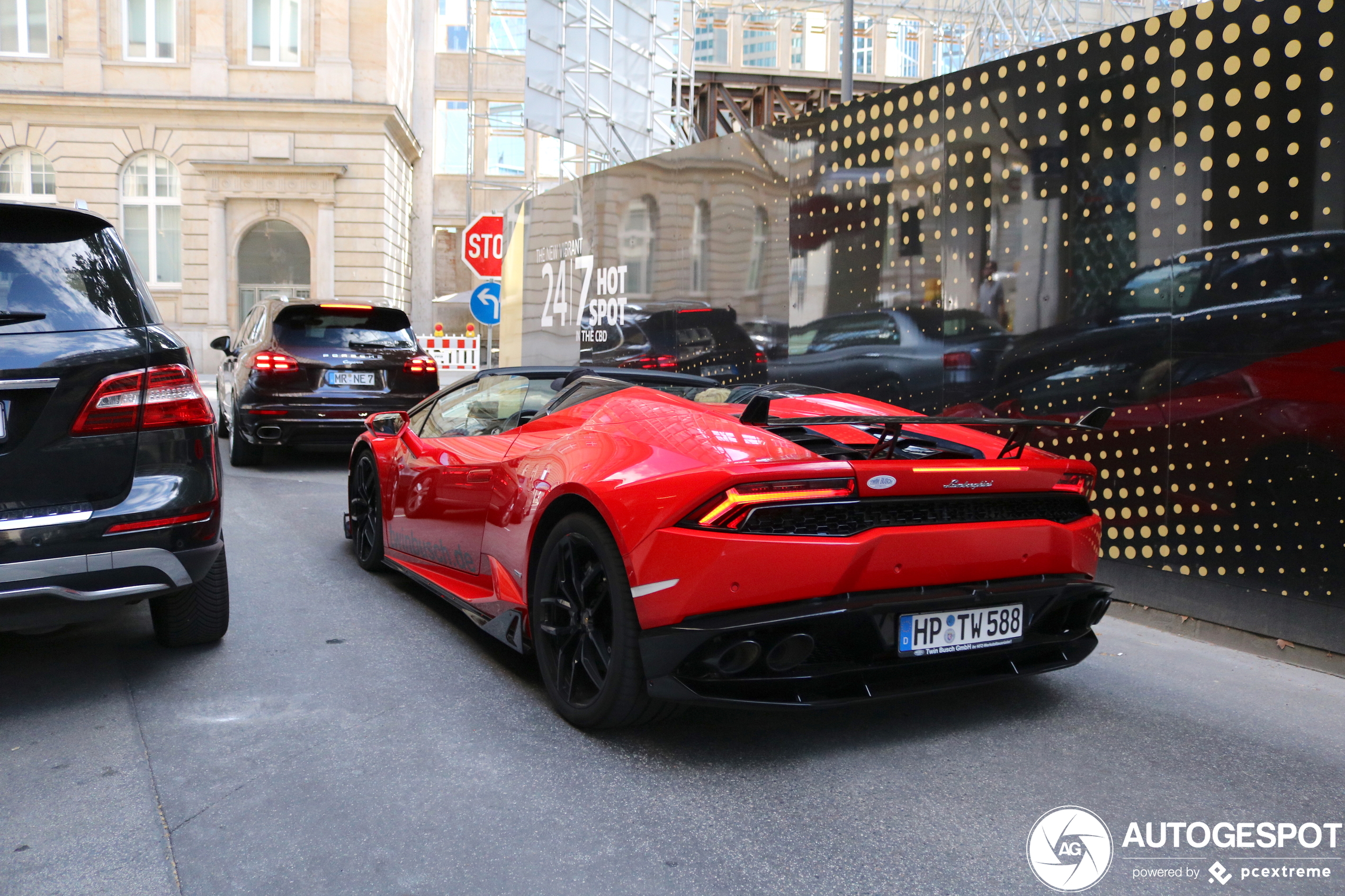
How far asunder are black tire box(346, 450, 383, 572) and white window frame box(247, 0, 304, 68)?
28.9 metres

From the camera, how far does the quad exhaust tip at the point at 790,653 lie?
299 cm

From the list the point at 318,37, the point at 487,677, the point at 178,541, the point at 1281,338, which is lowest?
the point at 487,677

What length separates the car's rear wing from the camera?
10.2 feet

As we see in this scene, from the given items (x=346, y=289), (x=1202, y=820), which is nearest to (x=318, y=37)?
(x=346, y=289)

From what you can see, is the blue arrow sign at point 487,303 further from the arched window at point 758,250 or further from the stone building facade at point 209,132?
the stone building facade at point 209,132

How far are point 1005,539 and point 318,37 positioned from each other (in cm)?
3239

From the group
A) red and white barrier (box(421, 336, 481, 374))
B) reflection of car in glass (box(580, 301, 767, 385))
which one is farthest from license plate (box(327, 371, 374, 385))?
red and white barrier (box(421, 336, 481, 374))

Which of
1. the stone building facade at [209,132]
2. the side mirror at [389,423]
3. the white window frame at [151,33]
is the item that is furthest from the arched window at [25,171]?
the side mirror at [389,423]

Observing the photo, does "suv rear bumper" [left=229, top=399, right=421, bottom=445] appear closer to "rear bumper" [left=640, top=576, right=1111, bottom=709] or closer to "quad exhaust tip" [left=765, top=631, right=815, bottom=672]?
"rear bumper" [left=640, top=576, right=1111, bottom=709]

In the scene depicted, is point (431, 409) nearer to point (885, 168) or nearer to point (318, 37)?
point (885, 168)

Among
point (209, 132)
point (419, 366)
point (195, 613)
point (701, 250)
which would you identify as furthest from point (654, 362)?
point (209, 132)

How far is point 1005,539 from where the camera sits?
3316mm

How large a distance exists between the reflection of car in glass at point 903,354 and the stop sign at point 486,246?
9691 millimetres

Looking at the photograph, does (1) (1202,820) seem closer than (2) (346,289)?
Yes
